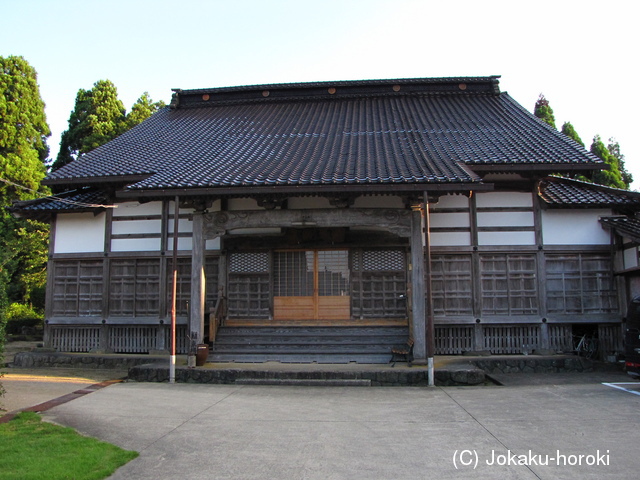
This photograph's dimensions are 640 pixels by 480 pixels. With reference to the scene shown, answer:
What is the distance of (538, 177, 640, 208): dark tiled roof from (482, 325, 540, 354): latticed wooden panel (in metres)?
3.33

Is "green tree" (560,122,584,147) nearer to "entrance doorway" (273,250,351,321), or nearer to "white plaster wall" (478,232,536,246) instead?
"white plaster wall" (478,232,536,246)

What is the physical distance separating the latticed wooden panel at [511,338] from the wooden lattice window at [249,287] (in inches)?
236

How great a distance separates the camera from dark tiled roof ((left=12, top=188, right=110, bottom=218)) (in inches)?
534

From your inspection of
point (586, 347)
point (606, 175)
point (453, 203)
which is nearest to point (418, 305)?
point (453, 203)

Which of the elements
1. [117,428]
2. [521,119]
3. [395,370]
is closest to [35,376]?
[117,428]

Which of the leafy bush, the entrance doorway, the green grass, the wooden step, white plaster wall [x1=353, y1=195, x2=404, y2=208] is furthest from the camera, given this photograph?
the leafy bush

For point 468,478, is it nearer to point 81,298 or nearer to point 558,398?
point 558,398

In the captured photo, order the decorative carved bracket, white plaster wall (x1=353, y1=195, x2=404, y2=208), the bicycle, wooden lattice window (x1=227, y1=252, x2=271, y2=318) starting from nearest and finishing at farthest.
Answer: the decorative carved bracket, the bicycle, white plaster wall (x1=353, y1=195, x2=404, y2=208), wooden lattice window (x1=227, y1=252, x2=271, y2=318)

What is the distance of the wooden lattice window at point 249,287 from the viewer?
533 inches

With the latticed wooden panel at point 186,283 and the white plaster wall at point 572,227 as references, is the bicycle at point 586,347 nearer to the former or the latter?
the white plaster wall at point 572,227

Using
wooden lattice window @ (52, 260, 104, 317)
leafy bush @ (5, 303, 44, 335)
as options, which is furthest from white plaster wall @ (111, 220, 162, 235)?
leafy bush @ (5, 303, 44, 335)

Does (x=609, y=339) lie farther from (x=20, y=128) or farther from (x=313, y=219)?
(x=20, y=128)

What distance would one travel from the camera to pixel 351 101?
18328 millimetres

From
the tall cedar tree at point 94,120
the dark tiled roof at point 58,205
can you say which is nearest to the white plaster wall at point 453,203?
the dark tiled roof at point 58,205
